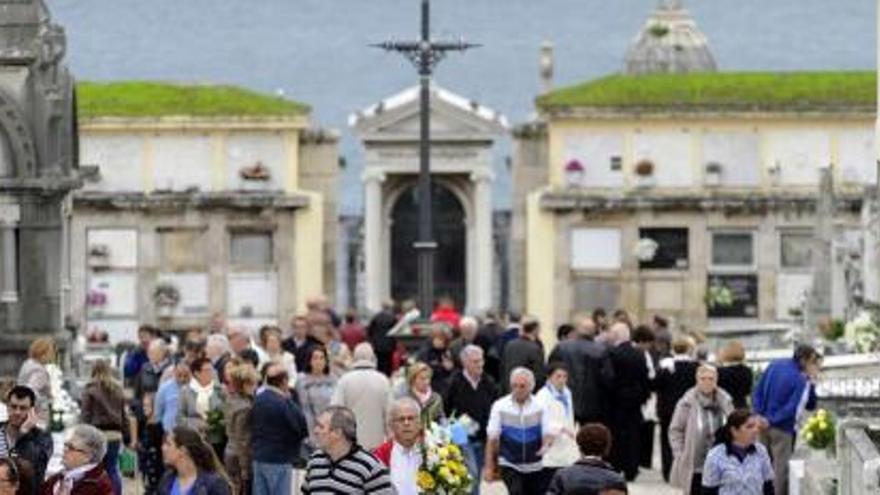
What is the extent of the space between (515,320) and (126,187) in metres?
18.0

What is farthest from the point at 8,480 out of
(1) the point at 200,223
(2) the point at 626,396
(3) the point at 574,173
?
(3) the point at 574,173

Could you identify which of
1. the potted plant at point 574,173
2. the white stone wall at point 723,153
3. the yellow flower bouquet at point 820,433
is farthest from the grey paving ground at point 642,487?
the potted plant at point 574,173

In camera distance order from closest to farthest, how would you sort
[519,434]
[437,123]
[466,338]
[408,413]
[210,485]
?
1. [210,485]
2. [408,413]
3. [519,434]
4. [466,338]
5. [437,123]

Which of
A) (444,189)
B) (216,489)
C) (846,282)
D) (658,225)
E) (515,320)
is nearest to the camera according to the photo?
(216,489)

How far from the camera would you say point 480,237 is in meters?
80.1

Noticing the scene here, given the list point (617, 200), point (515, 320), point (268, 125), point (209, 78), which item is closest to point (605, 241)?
point (617, 200)

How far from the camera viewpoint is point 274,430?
34125 mm

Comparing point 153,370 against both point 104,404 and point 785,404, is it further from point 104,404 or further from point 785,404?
point 785,404

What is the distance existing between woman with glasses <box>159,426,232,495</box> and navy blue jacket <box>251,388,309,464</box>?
6923mm

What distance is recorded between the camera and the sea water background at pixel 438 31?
137875 mm

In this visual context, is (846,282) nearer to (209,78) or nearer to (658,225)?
(658,225)

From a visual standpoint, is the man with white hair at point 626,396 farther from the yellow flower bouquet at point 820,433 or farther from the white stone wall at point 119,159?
the white stone wall at point 119,159

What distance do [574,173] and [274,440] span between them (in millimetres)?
39845

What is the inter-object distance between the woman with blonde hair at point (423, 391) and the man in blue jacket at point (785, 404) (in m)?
2.96
